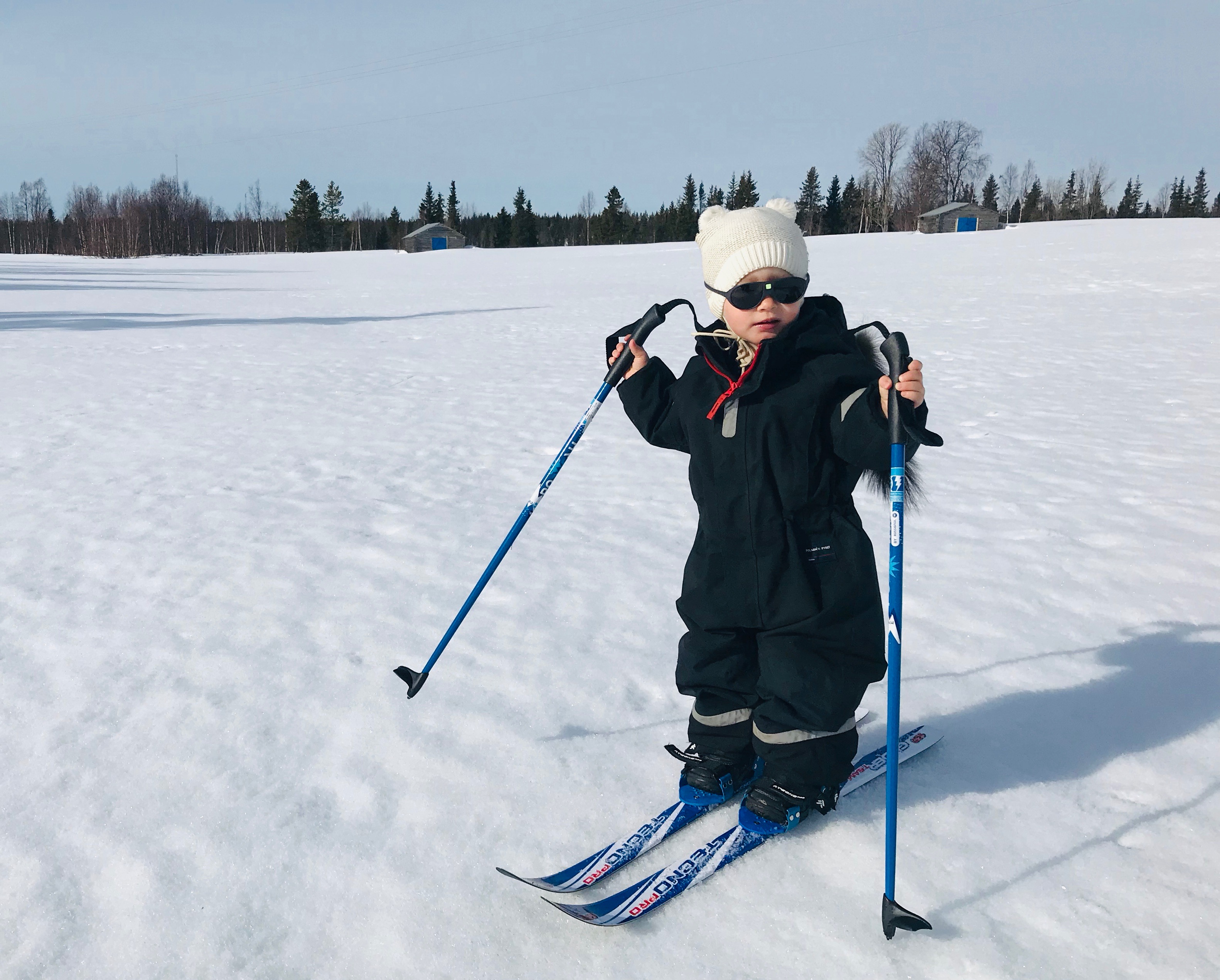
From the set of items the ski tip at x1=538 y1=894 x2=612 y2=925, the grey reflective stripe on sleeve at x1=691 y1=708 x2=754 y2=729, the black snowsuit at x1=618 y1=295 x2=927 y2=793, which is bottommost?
the ski tip at x1=538 y1=894 x2=612 y2=925

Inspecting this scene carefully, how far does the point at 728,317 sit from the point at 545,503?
2.96 metres

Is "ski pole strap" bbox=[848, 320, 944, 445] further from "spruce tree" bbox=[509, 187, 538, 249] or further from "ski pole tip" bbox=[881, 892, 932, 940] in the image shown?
"spruce tree" bbox=[509, 187, 538, 249]

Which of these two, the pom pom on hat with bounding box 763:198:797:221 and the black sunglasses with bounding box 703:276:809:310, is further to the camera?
the pom pom on hat with bounding box 763:198:797:221

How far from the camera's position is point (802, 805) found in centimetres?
213

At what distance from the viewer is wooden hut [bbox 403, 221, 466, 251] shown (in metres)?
63.0

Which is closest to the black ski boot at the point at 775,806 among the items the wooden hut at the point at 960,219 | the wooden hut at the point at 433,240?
the wooden hut at the point at 960,219

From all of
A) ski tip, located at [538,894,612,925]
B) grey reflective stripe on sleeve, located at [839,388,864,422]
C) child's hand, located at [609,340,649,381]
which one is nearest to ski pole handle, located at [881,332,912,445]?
grey reflective stripe on sleeve, located at [839,388,864,422]

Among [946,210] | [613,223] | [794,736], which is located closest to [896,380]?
[794,736]

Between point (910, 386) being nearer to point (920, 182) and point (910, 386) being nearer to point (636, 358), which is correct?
point (636, 358)

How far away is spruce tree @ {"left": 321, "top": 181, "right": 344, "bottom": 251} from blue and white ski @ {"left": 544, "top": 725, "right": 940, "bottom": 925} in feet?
297

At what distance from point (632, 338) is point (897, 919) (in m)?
1.46

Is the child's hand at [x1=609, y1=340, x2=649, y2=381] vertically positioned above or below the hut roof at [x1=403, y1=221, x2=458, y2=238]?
below

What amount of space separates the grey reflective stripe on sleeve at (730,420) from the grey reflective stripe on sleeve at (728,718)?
2.41 ft

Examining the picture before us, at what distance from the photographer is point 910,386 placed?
1800 millimetres
